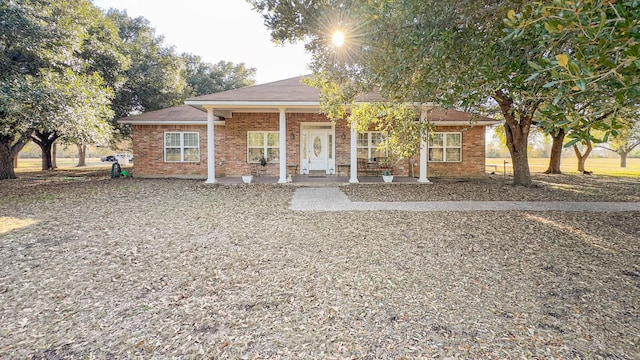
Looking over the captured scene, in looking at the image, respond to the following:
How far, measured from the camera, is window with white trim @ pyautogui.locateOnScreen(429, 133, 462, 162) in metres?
15.5

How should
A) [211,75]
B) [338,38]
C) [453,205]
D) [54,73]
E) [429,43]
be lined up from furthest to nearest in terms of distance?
1. [211,75]
2. [54,73]
3. [453,205]
4. [338,38]
5. [429,43]

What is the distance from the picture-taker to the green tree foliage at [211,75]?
25.9 metres

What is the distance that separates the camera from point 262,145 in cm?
1527

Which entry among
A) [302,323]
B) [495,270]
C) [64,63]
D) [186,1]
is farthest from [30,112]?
[495,270]

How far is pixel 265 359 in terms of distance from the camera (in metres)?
2.34

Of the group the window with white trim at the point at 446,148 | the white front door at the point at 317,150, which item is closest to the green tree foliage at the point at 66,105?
the white front door at the point at 317,150

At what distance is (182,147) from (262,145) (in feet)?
13.0

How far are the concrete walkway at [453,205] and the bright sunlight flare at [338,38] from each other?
150 inches

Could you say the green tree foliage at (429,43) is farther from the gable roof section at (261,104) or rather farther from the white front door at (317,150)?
the white front door at (317,150)

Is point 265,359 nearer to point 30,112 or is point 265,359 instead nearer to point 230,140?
point 30,112

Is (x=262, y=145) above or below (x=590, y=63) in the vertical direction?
above

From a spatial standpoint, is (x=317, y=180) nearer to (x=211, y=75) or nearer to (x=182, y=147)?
(x=182, y=147)

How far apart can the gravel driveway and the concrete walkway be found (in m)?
1.04

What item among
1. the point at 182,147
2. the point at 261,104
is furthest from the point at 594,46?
the point at 182,147
